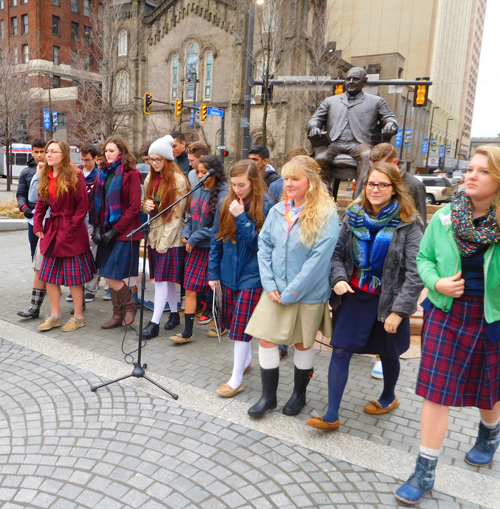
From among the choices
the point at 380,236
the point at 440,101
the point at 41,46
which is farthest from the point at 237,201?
the point at 440,101

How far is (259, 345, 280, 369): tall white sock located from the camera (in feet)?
11.3

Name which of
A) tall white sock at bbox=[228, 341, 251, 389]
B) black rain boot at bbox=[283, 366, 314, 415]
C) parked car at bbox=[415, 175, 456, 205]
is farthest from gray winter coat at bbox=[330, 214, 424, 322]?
parked car at bbox=[415, 175, 456, 205]

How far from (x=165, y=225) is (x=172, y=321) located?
1.21 metres

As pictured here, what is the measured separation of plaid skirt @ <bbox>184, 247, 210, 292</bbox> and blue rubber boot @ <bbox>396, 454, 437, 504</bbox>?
2.72m

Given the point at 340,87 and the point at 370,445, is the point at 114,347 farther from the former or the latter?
the point at 340,87

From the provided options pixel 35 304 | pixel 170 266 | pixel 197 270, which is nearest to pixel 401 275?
pixel 197 270

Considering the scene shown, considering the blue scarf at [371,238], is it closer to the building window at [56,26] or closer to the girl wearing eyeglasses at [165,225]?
the girl wearing eyeglasses at [165,225]

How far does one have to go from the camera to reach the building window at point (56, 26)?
159 feet

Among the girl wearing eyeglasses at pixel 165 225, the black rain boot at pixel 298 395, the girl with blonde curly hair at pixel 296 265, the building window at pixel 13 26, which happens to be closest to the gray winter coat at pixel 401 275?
the girl with blonde curly hair at pixel 296 265

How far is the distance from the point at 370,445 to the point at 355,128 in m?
4.17

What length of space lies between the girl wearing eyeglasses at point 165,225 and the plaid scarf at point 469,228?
313cm

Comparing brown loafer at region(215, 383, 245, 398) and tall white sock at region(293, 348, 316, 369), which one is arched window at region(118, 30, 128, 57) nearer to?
brown loafer at region(215, 383, 245, 398)

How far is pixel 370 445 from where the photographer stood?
125 inches

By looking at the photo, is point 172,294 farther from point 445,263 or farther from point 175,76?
point 175,76
